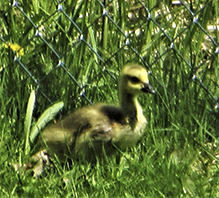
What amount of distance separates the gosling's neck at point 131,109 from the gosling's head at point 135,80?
0.10 ft

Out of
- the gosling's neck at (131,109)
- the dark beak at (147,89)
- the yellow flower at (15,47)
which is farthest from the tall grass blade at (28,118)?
the dark beak at (147,89)

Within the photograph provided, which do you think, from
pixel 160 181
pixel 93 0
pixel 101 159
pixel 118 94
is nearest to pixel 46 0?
pixel 93 0

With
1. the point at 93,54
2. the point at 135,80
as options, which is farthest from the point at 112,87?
the point at 135,80

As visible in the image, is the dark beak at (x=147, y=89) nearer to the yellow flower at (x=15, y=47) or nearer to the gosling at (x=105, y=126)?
the gosling at (x=105, y=126)

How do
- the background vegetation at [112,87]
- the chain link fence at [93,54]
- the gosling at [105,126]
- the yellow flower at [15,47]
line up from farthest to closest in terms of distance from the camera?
the yellow flower at [15,47] < the chain link fence at [93,54] < the gosling at [105,126] < the background vegetation at [112,87]

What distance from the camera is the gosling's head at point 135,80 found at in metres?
3.75

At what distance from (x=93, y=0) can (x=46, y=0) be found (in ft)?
0.98

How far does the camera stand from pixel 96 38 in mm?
4359

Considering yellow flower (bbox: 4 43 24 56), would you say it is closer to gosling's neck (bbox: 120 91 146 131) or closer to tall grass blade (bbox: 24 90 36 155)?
tall grass blade (bbox: 24 90 36 155)

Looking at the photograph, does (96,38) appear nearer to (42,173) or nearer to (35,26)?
(35,26)

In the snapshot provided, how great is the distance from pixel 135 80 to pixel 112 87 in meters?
0.38

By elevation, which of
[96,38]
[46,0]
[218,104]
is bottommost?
[218,104]

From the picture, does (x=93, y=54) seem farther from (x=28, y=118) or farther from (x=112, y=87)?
(x=28, y=118)

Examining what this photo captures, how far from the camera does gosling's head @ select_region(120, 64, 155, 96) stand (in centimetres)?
375
